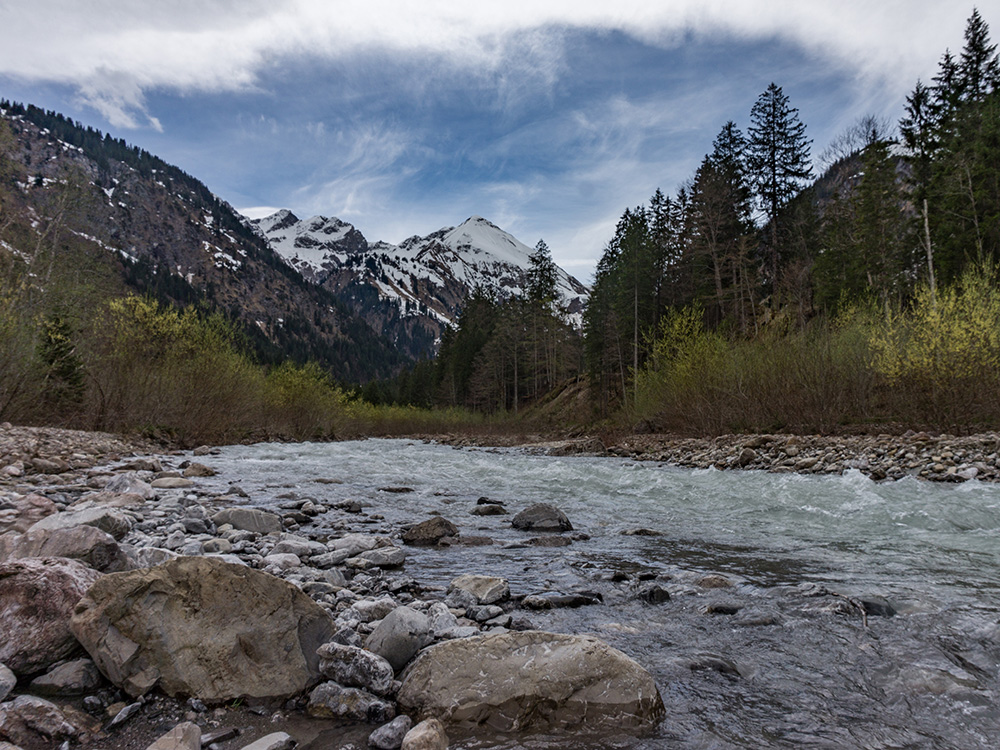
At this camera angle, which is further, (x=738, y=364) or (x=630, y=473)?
(x=738, y=364)

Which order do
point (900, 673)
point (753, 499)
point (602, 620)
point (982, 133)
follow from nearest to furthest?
point (900, 673) → point (602, 620) → point (753, 499) → point (982, 133)

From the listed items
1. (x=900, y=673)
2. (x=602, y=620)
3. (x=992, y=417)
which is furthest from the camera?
(x=992, y=417)

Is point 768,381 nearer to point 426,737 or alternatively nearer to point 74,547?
point 426,737

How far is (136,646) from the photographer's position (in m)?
2.52

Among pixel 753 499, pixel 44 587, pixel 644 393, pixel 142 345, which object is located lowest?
pixel 753 499

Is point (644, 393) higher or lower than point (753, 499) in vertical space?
higher

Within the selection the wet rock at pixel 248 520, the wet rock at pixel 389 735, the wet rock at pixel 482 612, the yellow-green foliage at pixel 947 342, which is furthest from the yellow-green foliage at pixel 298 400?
the wet rock at pixel 389 735

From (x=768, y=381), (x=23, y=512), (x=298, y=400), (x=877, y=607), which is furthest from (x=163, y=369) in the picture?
(x=768, y=381)

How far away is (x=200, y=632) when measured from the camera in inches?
104

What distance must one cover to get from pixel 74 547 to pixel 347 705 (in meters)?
2.38

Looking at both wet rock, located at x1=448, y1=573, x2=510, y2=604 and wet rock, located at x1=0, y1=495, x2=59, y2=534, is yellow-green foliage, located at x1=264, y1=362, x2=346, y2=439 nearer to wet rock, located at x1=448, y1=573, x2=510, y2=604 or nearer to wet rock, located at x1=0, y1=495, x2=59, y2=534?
wet rock, located at x1=0, y1=495, x2=59, y2=534

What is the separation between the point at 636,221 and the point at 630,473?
1279 inches

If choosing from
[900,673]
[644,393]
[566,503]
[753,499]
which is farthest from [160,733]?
[644,393]

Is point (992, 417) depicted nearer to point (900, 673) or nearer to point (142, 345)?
point (900, 673)
